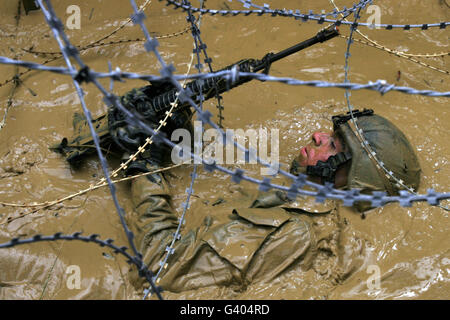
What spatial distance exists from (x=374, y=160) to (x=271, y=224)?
106 centimetres

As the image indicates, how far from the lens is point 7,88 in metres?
4.95

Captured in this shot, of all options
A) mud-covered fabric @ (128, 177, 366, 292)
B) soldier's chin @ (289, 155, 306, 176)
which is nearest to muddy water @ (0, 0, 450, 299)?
mud-covered fabric @ (128, 177, 366, 292)

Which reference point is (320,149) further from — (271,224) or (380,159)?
(271,224)

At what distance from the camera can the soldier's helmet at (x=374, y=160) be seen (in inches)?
127

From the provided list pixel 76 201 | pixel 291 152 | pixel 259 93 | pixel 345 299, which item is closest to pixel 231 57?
pixel 259 93

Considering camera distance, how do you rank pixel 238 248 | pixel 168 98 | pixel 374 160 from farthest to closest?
1. pixel 168 98
2. pixel 374 160
3. pixel 238 248

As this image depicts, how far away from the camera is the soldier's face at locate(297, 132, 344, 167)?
11.4 ft

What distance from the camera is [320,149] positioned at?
351 cm

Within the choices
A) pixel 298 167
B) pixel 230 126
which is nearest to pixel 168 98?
pixel 230 126

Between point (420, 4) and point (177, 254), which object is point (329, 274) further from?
point (420, 4)

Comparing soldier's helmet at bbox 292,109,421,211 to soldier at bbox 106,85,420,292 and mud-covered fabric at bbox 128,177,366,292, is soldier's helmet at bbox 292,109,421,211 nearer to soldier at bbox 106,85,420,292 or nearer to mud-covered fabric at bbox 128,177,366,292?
soldier at bbox 106,85,420,292

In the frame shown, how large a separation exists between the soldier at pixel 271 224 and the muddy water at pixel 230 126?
0.41 ft

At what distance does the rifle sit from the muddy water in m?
0.20

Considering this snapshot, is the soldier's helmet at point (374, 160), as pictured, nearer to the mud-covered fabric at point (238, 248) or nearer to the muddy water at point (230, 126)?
the muddy water at point (230, 126)
